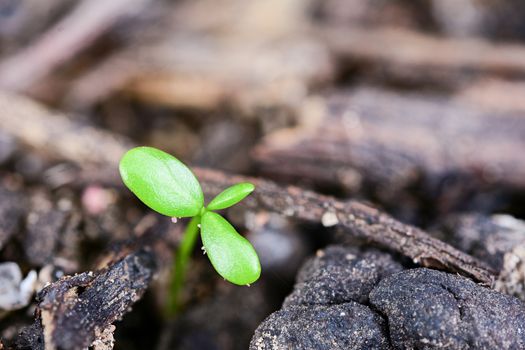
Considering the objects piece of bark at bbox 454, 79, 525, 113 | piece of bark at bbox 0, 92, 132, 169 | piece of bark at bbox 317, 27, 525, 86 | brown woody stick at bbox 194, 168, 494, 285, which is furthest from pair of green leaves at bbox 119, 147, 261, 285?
piece of bark at bbox 317, 27, 525, 86

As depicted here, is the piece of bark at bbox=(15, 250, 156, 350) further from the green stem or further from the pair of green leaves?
the pair of green leaves

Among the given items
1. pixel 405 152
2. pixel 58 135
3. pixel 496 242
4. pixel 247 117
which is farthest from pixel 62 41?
pixel 496 242

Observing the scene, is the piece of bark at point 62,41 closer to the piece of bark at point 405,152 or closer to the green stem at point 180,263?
the piece of bark at point 405,152

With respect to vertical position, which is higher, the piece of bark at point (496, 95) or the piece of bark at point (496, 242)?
the piece of bark at point (496, 95)

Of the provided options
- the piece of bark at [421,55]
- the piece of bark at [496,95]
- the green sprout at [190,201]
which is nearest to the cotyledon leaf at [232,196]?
the green sprout at [190,201]

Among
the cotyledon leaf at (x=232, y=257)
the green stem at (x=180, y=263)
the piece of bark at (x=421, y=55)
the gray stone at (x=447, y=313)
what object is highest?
the piece of bark at (x=421, y=55)

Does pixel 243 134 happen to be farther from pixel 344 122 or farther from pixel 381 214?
pixel 381 214
